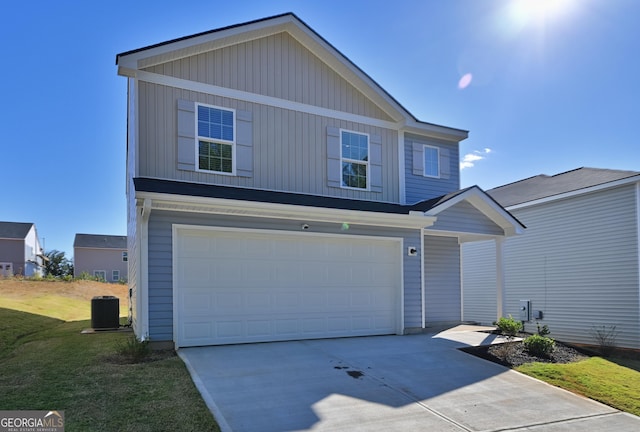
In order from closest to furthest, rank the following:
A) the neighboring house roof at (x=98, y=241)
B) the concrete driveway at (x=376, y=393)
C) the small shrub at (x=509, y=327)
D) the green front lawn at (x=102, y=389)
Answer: the green front lawn at (x=102, y=389)
the concrete driveway at (x=376, y=393)
the small shrub at (x=509, y=327)
the neighboring house roof at (x=98, y=241)

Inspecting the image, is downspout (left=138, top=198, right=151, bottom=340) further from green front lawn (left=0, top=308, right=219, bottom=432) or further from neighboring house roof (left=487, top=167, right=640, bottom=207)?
neighboring house roof (left=487, top=167, right=640, bottom=207)

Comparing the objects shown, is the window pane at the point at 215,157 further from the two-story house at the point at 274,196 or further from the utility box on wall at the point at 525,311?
the utility box on wall at the point at 525,311

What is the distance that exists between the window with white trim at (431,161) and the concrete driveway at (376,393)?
5.88 meters

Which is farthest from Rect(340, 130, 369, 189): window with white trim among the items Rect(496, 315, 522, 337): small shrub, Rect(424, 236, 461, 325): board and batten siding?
Rect(496, 315, 522, 337): small shrub

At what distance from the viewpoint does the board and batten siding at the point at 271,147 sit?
916 cm

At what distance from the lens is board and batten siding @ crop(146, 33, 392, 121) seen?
9836 mm

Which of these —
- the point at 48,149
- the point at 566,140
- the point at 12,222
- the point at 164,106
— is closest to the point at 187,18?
the point at 164,106

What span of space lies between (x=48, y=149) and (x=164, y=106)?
16.9 metres

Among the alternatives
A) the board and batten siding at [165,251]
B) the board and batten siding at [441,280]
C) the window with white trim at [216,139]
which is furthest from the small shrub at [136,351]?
the board and batten siding at [441,280]

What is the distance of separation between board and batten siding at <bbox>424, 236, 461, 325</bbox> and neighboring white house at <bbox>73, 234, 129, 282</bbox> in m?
36.6

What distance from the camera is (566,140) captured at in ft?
48.5

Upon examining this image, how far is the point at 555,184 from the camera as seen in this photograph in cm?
1535

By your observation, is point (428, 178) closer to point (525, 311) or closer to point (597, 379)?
point (525, 311)

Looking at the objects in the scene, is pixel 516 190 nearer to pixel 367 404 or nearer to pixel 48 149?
pixel 367 404
